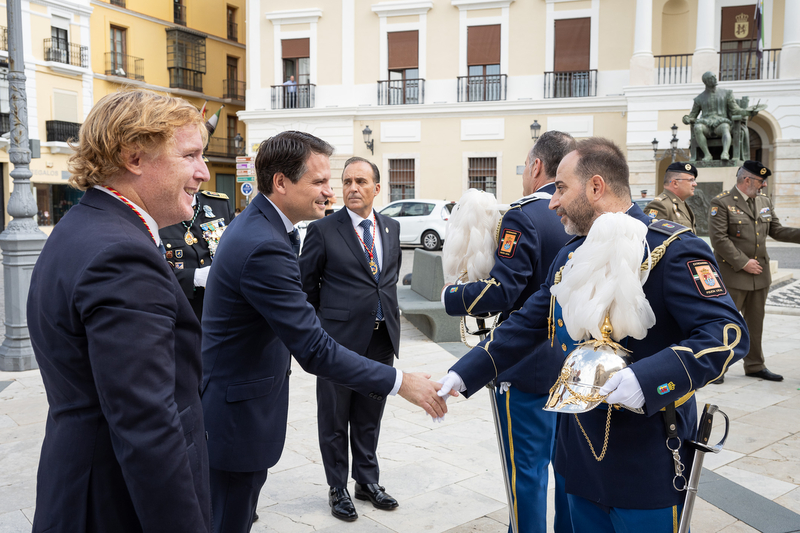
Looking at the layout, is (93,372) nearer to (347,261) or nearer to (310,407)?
(347,261)

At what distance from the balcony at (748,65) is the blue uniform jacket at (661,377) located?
85.1ft

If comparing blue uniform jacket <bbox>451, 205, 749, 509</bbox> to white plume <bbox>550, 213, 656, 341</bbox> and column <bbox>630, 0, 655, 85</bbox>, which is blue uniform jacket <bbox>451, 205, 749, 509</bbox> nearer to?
white plume <bbox>550, 213, 656, 341</bbox>

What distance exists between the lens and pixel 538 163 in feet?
10.7

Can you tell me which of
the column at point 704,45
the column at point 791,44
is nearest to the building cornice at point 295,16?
the column at point 704,45

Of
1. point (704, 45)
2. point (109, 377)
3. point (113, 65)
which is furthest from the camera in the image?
point (113, 65)

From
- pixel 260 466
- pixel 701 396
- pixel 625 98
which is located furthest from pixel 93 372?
pixel 625 98

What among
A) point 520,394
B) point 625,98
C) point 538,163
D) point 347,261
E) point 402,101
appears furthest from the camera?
point 402,101

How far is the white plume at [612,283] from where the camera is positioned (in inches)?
72.9

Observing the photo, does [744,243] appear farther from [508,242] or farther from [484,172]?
Answer: [484,172]

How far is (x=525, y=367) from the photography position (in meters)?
2.97

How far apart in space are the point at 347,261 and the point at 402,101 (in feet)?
80.4

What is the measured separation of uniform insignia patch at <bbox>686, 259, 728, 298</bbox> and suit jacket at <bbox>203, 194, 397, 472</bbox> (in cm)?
117

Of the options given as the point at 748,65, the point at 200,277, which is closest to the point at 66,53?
the point at 748,65

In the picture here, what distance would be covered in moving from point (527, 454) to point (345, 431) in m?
1.32
